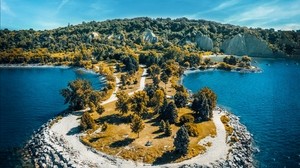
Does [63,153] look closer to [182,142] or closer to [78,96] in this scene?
[182,142]

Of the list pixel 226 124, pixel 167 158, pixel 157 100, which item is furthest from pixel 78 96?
pixel 226 124

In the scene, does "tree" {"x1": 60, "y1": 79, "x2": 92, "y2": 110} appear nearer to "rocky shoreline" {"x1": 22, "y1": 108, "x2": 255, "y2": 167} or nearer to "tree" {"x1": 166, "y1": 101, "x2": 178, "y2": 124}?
"rocky shoreline" {"x1": 22, "y1": 108, "x2": 255, "y2": 167}

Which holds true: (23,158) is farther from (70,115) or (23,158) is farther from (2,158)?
(70,115)

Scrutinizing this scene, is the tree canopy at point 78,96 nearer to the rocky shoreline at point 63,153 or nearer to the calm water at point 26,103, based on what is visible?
the calm water at point 26,103

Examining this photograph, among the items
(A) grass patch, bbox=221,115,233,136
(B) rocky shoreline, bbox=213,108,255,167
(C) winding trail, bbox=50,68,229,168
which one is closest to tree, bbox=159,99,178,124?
(C) winding trail, bbox=50,68,229,168

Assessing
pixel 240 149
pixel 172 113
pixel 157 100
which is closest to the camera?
pixel 240 149

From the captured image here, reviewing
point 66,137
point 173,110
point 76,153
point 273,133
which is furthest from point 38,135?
point 273,133
